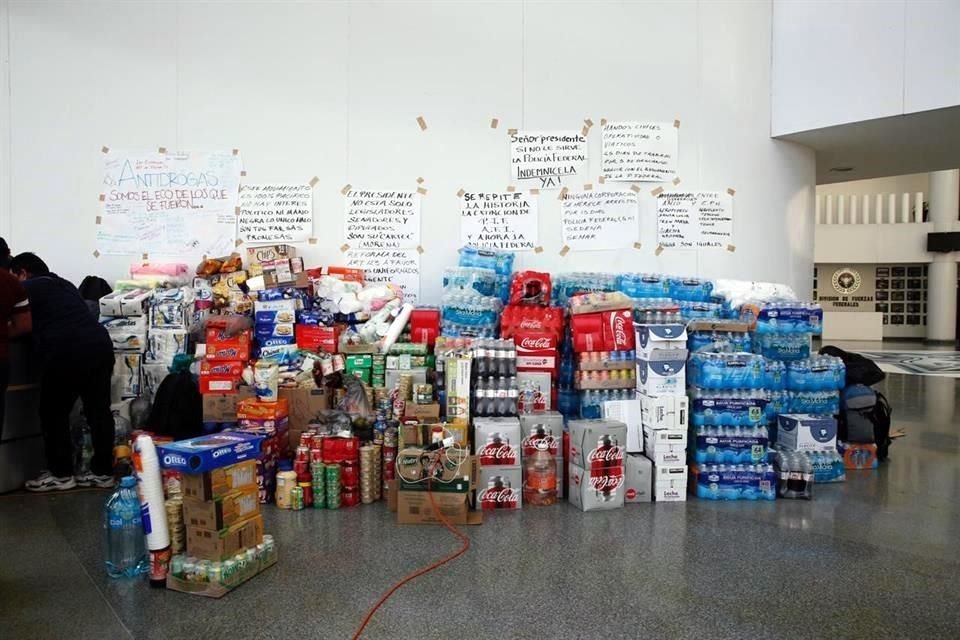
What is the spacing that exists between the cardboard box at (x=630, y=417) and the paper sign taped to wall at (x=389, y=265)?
7.52ft

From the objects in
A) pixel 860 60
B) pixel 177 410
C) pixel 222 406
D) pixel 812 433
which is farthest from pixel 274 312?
pixel 860 60

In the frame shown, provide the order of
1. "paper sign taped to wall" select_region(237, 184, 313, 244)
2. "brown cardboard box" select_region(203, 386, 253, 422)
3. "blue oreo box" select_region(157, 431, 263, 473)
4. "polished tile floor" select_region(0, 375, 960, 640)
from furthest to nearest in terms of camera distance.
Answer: "paper sign taped to wall" select_region(237, 184, 313, 244) → "brown cardboard box" select_region(203, 386, 253, 422) → "blue oreo box" select_region(157, 431, 263, 473) → "polished tile floor" select_region(0, 375, 960, 640)

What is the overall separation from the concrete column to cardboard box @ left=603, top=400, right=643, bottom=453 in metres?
17.0

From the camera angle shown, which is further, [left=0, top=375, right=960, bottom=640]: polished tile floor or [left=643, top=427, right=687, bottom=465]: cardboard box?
[left=643, top=427, right=687, bottom=465]: cardboard box

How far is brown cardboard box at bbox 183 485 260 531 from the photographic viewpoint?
9.45 ft

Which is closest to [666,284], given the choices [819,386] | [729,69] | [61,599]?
[819,386]

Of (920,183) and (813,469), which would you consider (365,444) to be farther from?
(920,183)

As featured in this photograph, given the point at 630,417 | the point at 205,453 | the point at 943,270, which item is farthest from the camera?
the point at 943,270

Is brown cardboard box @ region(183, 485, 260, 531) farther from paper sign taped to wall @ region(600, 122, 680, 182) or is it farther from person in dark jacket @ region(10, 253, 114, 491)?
paper sign taped to wall @ region(600, 122, 680, 182)

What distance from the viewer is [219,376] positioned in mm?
4801

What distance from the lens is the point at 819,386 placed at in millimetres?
4891

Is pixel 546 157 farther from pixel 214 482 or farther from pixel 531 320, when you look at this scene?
pixel 214 482

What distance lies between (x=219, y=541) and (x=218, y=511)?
0.47 feet

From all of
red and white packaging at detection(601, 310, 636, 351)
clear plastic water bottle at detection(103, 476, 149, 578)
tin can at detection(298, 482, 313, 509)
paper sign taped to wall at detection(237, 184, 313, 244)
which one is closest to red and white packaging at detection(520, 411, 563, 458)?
red and white packaging at detection(601, 310, 636, 351)
